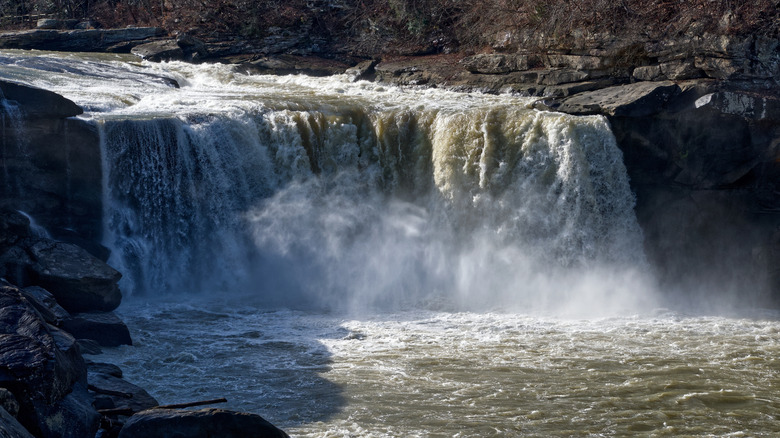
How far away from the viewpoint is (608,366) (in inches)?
372

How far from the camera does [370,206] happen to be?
1429 centimetres

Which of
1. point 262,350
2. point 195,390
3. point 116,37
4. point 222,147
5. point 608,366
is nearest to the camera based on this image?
point 195,390

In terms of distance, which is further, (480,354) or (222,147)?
(222,147)

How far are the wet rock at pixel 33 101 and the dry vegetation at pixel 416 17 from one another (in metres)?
10.3

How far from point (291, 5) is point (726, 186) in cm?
1452

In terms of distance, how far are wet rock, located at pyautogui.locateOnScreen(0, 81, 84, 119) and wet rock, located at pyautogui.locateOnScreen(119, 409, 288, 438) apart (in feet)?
24.0

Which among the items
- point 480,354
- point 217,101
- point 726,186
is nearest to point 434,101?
point 217,101

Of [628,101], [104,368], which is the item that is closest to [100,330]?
[104,368]

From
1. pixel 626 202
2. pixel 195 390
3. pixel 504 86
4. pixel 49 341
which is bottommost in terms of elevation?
pixel 195 390

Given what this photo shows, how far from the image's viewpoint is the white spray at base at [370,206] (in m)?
13.0

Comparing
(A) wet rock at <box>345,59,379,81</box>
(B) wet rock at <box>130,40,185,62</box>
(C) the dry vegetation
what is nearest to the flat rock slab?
(C) the dry vegetation

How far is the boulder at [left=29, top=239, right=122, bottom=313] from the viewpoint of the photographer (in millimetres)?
10539

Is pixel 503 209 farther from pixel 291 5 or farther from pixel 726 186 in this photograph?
pixel 291 5

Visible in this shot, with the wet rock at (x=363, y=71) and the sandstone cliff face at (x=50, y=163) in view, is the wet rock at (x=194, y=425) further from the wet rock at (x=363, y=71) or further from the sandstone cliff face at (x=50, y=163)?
the wet rock at (x=363, y=71)
